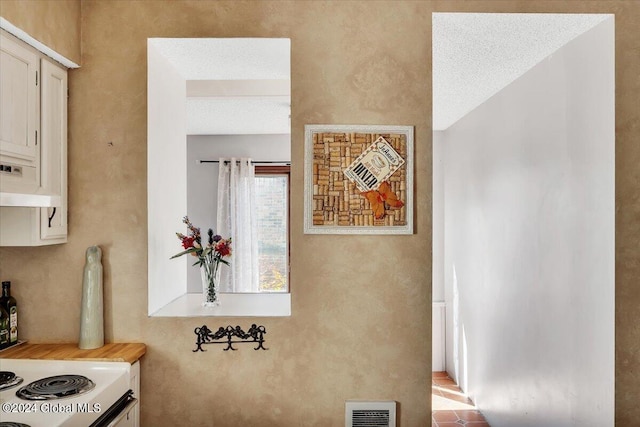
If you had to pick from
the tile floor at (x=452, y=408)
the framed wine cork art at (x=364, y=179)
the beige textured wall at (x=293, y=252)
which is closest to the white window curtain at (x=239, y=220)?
the tile floor at (x=452, y=408)

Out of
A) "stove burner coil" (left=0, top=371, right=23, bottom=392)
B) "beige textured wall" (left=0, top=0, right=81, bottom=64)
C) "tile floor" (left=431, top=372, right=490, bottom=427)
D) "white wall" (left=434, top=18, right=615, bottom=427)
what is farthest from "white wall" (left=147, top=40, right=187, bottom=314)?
"tile floor" (left=431, top=372, right=490, bottom=427)

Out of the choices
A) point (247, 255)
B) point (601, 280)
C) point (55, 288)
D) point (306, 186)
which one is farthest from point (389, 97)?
point (247, 255)

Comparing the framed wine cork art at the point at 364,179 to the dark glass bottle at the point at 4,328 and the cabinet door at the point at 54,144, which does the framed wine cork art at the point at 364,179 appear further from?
the dark glass bottle at the point at 4,328

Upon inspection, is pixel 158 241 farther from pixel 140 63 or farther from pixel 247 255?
pixel 247 255

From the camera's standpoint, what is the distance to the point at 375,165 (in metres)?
2.13

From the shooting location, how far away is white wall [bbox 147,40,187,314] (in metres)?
2.19

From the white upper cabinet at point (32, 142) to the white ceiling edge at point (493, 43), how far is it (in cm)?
175

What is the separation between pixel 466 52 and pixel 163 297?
2066 mm

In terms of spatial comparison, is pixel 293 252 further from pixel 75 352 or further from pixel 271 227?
pixel 271 227

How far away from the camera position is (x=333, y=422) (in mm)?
2113

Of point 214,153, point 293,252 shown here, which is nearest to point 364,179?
point 293,252

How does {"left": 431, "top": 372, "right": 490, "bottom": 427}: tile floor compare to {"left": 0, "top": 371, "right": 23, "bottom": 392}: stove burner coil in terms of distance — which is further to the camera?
{"left": 431, "top": 372, "right": 490, "bottom": 427}: tile floor

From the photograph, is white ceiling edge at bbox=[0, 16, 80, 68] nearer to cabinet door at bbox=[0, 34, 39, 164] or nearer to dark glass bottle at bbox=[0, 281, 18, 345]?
cabinet door at bbox=[0, 34, 39, 164]

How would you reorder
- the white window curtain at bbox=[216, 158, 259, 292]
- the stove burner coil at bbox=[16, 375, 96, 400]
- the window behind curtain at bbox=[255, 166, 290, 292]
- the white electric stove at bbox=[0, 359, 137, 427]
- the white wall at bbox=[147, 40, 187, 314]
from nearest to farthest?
the white electric stove at bbox=[0, 359, 137, 427], the stove burner coil at bbox=[16, 375, 96, 400], the white wall at bbox=[147, 40, 187, 314], the white window curtain at bbox=[216, 158, 259, 292], the window behind curtain at bbox=[255, 166, 290, 292]
